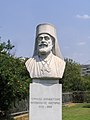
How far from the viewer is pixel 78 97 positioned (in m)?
38.8

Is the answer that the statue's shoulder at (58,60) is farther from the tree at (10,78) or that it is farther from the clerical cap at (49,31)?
the tree at (10,78)

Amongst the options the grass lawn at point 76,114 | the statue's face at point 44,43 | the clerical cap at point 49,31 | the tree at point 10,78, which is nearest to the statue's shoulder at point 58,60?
the clerical cap at point 49,31

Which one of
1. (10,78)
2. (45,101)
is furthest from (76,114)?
(45,101)

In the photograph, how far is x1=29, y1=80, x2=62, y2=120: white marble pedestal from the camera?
9.36 metres

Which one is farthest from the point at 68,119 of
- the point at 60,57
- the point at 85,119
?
the point at 60,57

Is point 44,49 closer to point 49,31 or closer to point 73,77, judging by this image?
point 49,31

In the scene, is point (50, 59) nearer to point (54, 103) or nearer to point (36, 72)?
point (36, 72)

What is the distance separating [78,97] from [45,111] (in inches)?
1172

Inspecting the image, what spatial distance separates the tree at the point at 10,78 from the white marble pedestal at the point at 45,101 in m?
4.86

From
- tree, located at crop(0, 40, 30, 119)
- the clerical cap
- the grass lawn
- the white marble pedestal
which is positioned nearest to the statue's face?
the clerical cap

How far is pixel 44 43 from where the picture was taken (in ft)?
31.4

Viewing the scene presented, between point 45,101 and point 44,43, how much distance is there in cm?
159

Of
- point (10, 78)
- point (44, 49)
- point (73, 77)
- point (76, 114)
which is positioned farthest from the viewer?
point (73, 77)

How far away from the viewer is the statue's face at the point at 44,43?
31.4ft
